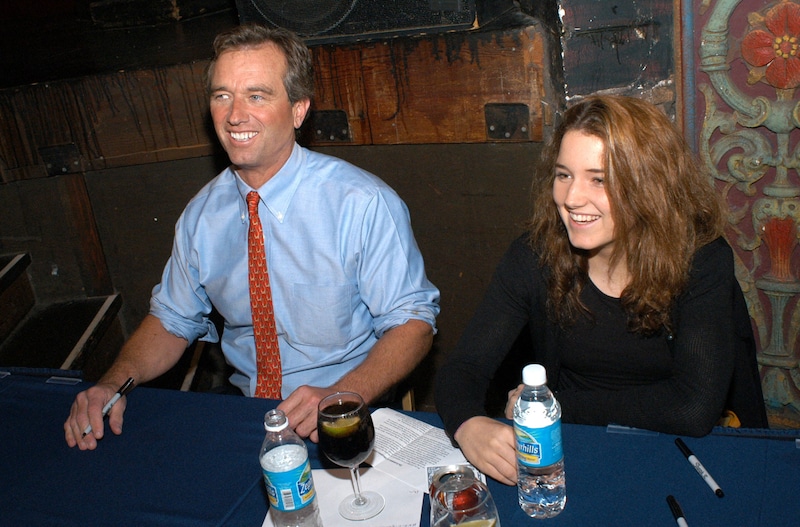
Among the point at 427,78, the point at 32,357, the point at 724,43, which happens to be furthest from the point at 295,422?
the point at 32,357

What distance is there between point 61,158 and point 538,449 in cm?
268

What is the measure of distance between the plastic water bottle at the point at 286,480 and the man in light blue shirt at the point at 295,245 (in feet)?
2.21

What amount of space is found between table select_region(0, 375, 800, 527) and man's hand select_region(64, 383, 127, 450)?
22 mm

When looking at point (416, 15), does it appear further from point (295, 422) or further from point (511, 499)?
point (511, 499)

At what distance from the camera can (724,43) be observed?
7.34 feet

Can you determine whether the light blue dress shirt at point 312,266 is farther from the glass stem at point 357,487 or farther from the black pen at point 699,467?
the black pen at point 699,467

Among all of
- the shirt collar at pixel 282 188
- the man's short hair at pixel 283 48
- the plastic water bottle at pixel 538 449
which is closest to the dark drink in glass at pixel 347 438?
the plastic water bottle at pixel 538 449

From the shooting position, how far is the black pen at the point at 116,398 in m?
1.63

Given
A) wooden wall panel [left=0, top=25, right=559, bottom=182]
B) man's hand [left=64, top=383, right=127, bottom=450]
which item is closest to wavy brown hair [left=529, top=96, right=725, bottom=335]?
wooden wall panel [left=0, top=25, right=559, bottom=182]

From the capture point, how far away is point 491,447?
1330mm

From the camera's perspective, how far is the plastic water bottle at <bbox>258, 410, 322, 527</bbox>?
118 cm

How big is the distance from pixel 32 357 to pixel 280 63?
1.83 m

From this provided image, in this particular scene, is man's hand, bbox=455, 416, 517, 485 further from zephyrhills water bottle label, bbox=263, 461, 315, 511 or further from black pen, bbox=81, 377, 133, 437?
black pen, bbox=81, 377, 133, 437

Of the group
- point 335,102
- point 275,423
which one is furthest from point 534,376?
point 335,102
